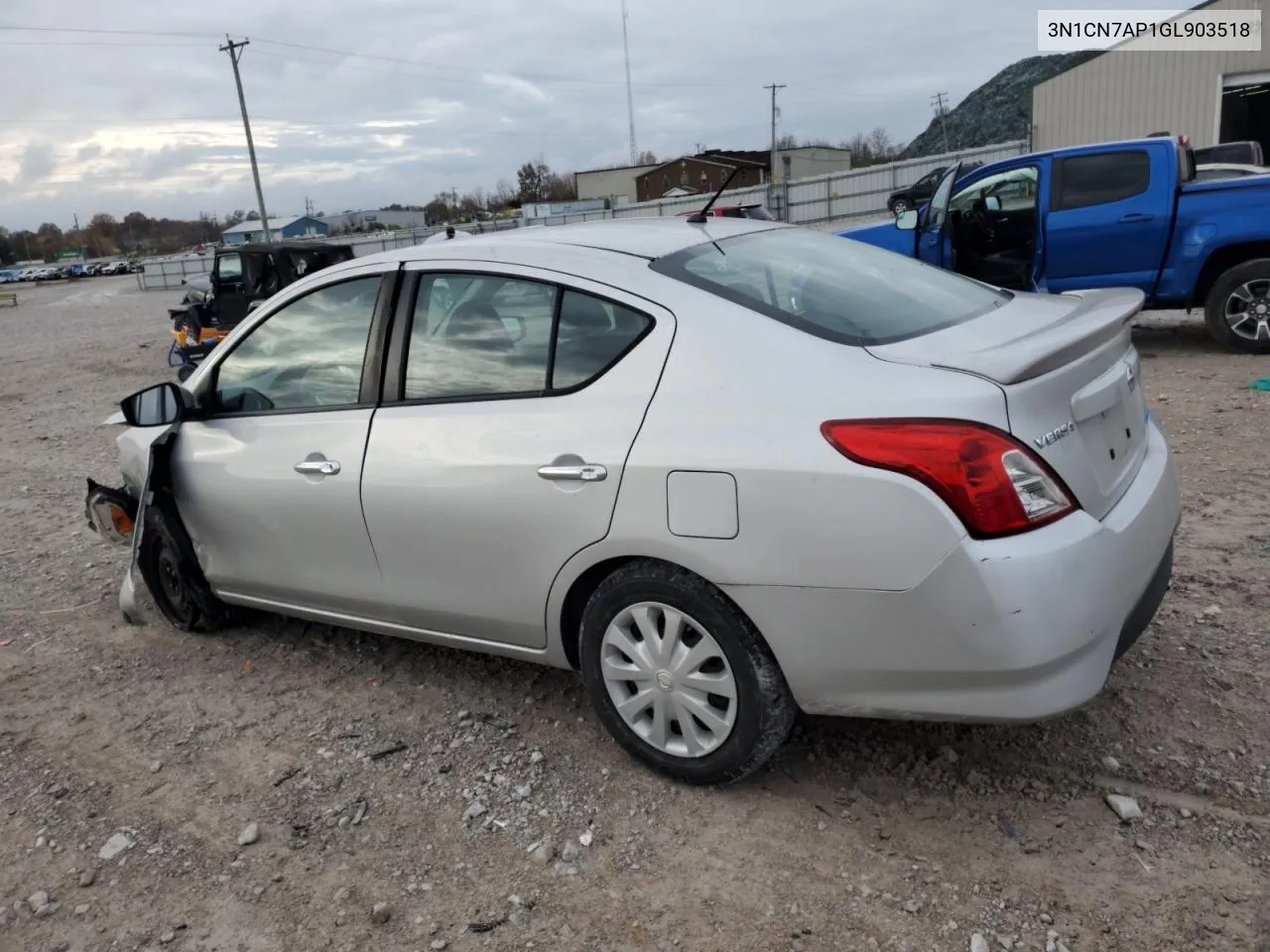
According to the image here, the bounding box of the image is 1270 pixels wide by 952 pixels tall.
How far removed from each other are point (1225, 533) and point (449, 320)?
11.7 feet

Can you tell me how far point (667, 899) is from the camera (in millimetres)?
2473

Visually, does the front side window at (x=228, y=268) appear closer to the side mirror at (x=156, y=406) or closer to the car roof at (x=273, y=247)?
the car roof at (x=273, y=247)

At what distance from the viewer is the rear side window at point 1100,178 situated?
27.4ft

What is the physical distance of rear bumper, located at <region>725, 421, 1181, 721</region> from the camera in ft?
7.37

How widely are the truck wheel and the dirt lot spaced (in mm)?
4832

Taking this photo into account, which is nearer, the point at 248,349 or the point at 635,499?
the point at 635,499

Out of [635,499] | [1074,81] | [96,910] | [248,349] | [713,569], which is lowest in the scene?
[96,910]

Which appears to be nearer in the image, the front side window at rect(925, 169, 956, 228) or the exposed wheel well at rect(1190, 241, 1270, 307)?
the exposed wheel well at rect(1190, 241, 1270, 307)

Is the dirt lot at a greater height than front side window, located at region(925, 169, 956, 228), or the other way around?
front side window, located at region(925, 169, 956, 228)

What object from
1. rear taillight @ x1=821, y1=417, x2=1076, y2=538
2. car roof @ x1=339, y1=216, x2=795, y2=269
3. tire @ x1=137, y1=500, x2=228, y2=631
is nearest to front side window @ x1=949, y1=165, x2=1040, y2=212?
car roof @ x1=339, y1=216, x2=795, y2=269

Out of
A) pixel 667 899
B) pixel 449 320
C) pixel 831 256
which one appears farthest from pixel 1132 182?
pixel 667 899

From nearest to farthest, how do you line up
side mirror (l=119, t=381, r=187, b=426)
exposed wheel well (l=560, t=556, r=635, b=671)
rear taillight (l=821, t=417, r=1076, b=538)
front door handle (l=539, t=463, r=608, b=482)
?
rear taillight (l=821, t=417, r=1076, b=538) → front door handle (l=539, t=463, r=608, b=482) → exposed wheel well (l=560, t=556, r=635, b=671) → side mirror (l=119, t=381, r=187, b=426)

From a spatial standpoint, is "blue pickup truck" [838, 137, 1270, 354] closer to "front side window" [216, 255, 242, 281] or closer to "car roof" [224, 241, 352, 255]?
"car roof" [224, 241, 352, 255]

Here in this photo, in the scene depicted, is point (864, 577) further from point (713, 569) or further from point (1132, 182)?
point (1132, 182)
